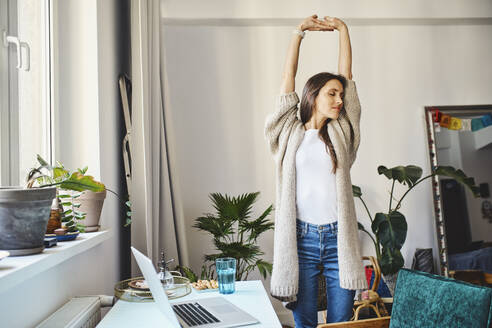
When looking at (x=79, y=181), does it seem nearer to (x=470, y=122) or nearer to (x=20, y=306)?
(x=20, y=306)

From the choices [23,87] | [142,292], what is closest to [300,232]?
[142,292]

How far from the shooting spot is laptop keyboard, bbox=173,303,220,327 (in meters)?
1.06

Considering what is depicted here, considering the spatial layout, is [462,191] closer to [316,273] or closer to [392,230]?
[392,230]

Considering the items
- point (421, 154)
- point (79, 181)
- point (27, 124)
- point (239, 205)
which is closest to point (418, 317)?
point (79, 181)

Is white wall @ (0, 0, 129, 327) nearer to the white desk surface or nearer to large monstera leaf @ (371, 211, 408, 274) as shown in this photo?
the white desk surface

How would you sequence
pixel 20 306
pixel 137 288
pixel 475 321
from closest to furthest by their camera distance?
→ pixel 20 306 < pixel 475 321 < pixel 137 288

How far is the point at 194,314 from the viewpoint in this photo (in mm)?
1126

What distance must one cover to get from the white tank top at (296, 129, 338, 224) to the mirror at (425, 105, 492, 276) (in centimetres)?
182

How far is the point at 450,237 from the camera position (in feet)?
9.82

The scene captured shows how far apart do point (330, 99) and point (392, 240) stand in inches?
53.8

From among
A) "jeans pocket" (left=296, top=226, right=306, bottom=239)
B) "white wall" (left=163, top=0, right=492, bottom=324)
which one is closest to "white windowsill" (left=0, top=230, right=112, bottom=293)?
"jeans pocket" (left=296, top=226, right=306, bottom=239)

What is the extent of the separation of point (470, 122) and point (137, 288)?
287 cm

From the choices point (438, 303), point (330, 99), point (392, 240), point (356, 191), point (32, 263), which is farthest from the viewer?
point (356, 191)

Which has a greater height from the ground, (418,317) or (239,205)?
(239,205)
